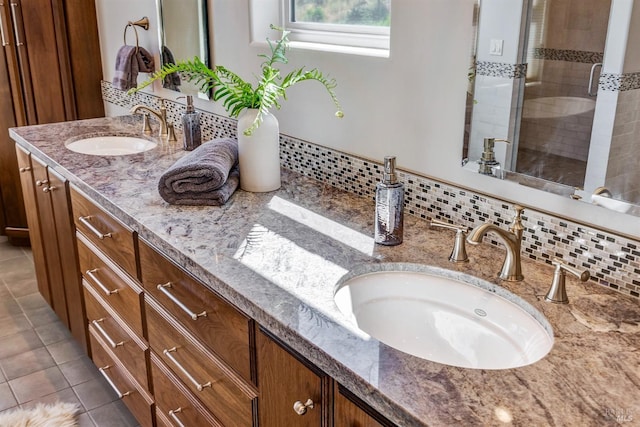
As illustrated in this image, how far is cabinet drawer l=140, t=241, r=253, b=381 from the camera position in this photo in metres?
1.30

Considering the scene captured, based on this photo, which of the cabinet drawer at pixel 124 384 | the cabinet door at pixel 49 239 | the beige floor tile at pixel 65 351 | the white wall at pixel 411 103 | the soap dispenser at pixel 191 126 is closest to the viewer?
the white wall at pixel 411 103

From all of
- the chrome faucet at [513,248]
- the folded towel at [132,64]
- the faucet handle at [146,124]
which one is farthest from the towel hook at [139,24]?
the chrome faucet at [513,248]

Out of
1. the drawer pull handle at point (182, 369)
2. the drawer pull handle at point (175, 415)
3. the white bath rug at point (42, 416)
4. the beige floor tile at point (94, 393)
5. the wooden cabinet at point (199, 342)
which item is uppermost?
the wooden cabinet at point (199, 342)

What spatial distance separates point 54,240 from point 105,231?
674 mm

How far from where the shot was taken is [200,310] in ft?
4.66

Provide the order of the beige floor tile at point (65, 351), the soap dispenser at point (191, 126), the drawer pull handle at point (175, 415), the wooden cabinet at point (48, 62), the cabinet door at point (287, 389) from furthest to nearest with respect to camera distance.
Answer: the wooden cabinet at point (48, 62), the beige floor tile at point (65, 351), the soap dispenser at point (191, 126), the drawer pull handle at point (175, 415), the cabinet door at point (287, 389)

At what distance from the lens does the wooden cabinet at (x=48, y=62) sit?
10.2 feet

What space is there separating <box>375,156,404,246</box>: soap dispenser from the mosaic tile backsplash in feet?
0.58

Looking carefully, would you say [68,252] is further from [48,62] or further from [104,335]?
[48,62]

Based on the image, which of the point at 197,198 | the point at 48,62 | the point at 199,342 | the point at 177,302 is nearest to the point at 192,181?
the point at 197,198

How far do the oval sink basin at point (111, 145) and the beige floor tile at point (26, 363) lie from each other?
0.87 meters

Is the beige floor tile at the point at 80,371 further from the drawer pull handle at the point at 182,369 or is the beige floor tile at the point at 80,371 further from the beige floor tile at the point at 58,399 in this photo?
the drawer pull handle at the point at 182,369

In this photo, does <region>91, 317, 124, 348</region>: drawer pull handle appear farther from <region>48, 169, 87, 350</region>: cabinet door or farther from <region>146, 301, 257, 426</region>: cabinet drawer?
<region>146, 301, 257, 426</region>: cabinet drawer

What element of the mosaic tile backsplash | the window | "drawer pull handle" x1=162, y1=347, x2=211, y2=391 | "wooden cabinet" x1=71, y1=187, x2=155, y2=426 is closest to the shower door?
the mosaic tile backsplash
